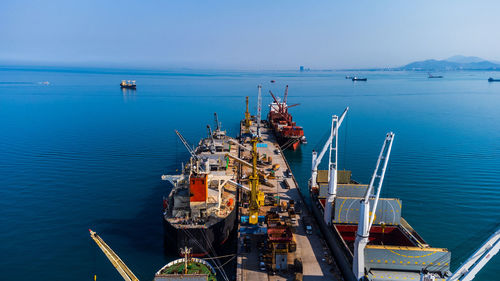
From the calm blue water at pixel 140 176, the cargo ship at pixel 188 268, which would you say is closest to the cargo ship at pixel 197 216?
the cargo ship at pixel 188 268

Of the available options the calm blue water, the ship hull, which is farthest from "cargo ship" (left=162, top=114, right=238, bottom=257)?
the calm blue water

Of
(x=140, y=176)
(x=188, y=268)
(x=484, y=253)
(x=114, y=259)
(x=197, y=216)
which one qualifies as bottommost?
(x=188, y=268)

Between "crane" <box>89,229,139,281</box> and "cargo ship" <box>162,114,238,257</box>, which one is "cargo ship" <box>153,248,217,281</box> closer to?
"cargo ship" <box>162,114,238,257</box>

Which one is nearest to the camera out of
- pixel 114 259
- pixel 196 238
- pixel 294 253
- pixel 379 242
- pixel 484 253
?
pixel 484 253

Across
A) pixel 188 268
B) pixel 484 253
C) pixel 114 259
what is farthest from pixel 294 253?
pixel 114 259

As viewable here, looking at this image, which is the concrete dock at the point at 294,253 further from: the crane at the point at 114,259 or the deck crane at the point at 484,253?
the deck crane at the point at 484,253

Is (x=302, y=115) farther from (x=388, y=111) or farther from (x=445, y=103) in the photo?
(x=445, y=103)

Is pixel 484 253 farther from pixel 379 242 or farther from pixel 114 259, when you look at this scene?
pixel 114 259
